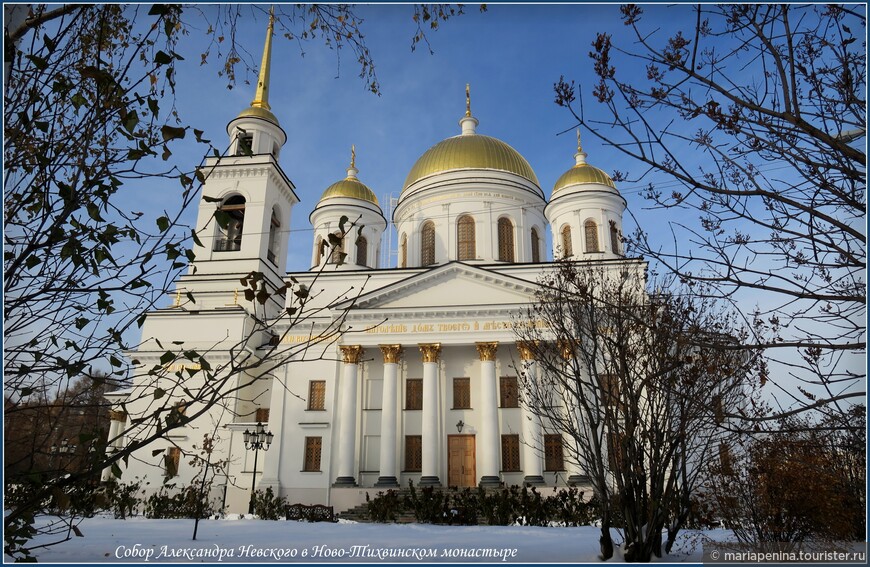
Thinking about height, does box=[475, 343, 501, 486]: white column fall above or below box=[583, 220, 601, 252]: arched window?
below

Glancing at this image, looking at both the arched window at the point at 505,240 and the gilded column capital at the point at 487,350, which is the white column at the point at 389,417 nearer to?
the gilded column capital at the point at 487,350

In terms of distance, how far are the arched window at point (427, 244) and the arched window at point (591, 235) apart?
6897 mm

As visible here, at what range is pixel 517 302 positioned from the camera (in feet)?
75.8

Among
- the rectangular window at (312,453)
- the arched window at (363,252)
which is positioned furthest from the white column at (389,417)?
the arched window at (363,252)

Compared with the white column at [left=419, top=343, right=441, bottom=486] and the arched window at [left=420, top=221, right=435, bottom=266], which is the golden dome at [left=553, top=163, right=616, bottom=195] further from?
the white column at [left=419, top=343, right=441, bottom=486]

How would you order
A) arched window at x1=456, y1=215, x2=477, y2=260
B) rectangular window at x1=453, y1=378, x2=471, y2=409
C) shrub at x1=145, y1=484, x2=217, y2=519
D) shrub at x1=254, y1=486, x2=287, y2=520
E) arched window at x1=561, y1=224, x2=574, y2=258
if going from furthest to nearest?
arched window at x1=456, y1=215, x2=477, y2=260 < arched window at x1=561, y1=224, x2=574, y2=258 < rectangular window at x1=453, y1=378, x2=471, y2=409 < shrub at x1=254, y1=486, x2=287, y2=520 < shrub at x1=145, y1=484, x2=217, y2=519

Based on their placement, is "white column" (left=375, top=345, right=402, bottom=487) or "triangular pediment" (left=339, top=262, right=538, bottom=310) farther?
"triangular pediment" (left=339, top=262, right=538, bottom=310)

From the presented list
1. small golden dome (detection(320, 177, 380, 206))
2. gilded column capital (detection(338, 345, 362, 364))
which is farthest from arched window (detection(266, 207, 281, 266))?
gilded column capital (detection(338, 345, 362, 364))

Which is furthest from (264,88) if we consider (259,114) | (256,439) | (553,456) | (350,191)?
(553,456)

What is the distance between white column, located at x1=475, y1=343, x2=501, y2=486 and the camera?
21.5m

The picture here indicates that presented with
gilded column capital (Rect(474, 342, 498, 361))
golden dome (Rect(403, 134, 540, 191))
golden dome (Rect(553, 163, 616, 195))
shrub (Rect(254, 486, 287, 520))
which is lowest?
shrub (Rect(254, 486, 287, 520))

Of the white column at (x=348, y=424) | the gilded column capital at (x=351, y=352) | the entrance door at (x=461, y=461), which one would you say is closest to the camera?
the white column at (x=348, y=424)

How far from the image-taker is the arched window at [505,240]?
2885cm

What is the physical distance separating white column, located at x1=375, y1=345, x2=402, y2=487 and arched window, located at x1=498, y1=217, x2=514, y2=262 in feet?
25.7
